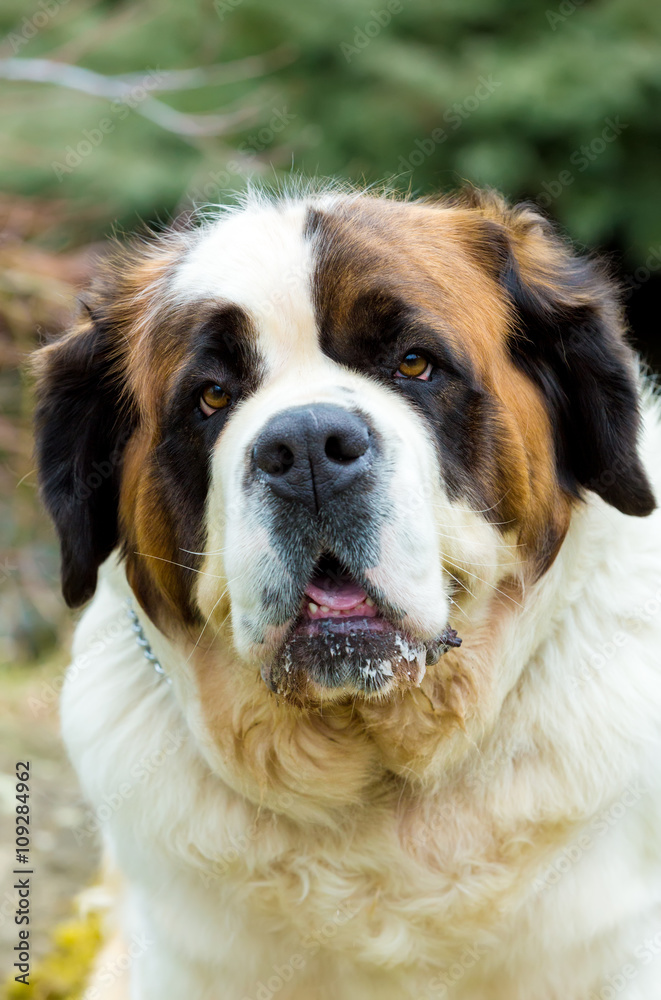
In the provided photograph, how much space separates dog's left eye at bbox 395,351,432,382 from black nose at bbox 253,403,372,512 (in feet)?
0.98

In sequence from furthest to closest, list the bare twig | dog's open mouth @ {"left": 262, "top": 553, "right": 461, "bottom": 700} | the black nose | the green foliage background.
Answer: the green foliage background, the bare twig, dog's open mouth @ {"left": 262, "top": 553, "right": 461, "bottom": 700}, the black nose

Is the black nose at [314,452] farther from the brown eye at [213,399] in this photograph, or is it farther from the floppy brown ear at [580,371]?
the floppy brown ear at [580,371]

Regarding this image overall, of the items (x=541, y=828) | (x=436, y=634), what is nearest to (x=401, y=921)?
(x=541, y=828)

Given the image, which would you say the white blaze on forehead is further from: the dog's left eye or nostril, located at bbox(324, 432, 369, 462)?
nostril, located at bbox(324, 432, 369, 462)

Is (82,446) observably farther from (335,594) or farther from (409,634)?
(409,634)

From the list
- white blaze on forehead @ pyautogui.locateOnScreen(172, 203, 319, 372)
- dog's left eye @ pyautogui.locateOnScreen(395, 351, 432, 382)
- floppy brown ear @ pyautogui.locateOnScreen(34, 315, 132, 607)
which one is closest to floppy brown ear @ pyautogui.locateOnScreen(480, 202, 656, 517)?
dog's left eye @ pyautogui.locateOnScreen(395, 351, 432, 382)

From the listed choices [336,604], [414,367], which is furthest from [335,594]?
[414,367]

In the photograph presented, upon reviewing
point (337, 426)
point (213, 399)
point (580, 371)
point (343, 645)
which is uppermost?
point (580, 371)

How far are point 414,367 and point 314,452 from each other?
429 millimetres

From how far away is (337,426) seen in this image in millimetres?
2139

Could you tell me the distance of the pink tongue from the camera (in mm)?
2273

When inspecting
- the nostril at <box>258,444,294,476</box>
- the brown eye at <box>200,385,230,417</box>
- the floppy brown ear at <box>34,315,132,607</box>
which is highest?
the nostril at <box>258,444,294,476</box>

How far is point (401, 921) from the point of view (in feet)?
8.57

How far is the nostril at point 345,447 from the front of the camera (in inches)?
84.5
